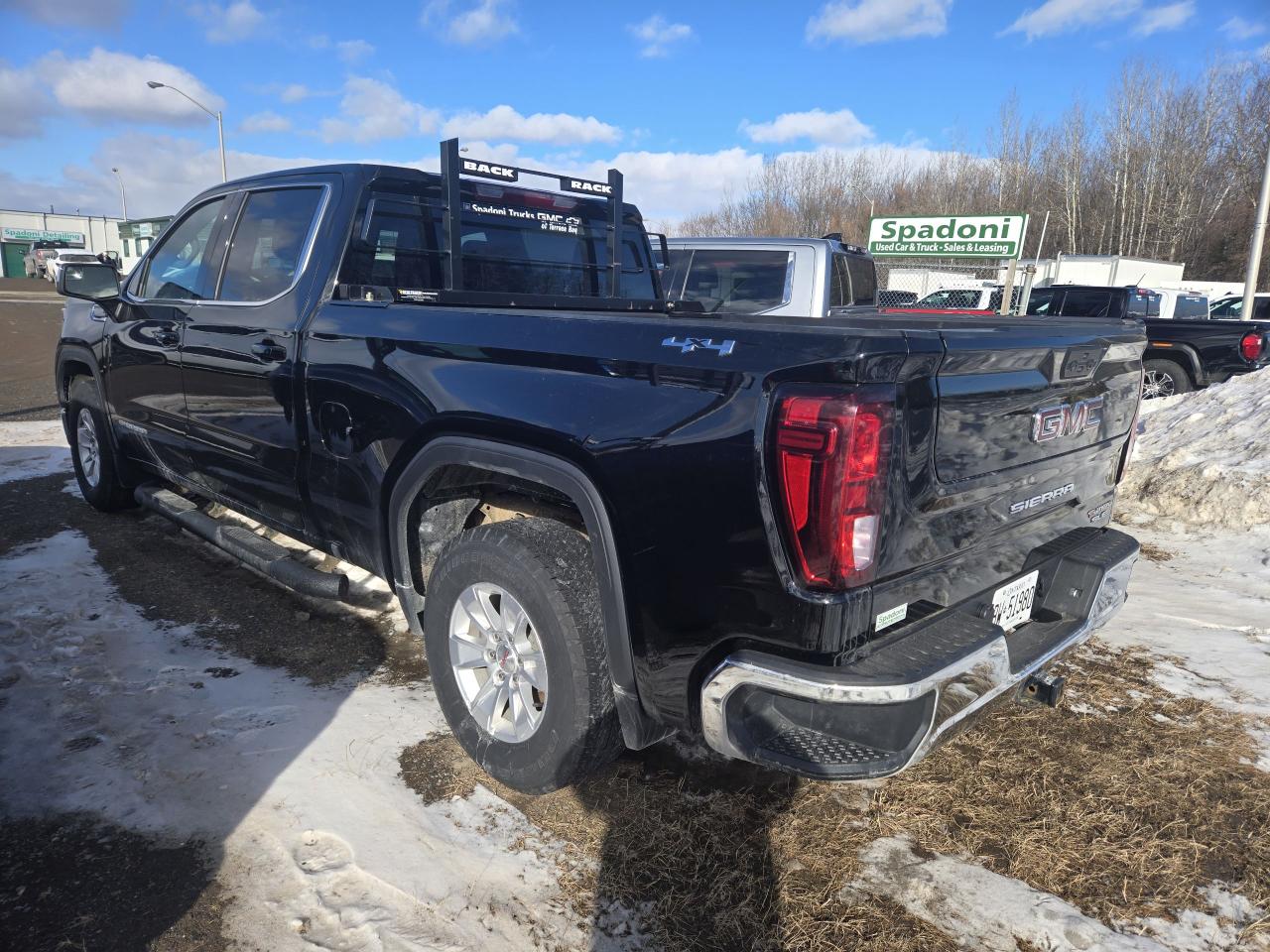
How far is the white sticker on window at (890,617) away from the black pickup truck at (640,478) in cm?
2

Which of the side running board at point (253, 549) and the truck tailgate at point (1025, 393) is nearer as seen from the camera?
the truck tailgate at point (1025, 393)

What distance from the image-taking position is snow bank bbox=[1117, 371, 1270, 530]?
6.04 meters

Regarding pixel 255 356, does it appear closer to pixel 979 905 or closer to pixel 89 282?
pixel 89 282

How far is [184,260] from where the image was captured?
436cm

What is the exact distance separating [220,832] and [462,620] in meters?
0.93

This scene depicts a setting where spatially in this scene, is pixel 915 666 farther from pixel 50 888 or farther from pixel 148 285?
pixel 148 285

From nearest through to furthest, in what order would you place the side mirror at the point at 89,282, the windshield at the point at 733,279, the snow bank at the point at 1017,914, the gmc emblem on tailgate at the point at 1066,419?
the snow bank at the point at 1017,914 → the gmc emblem on tailgate at the point at 1066,419 → the side mirror at the point at 89,282 → the windshield at the point at 733,279

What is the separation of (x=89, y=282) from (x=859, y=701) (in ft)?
16.3

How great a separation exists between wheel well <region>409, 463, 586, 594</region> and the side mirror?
3073mm

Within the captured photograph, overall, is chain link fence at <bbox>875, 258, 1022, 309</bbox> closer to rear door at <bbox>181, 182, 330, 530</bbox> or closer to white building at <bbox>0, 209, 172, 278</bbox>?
rear door at <bbox>181, 182, 330, 530</bbox>

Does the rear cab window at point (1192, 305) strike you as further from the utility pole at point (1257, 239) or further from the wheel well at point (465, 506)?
the wheel well at point (465, 506)

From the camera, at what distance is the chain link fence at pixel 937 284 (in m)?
17.3

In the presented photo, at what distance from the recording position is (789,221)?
47375 millimetres

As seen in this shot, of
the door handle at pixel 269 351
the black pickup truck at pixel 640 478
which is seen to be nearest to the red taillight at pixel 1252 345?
the black pickup truck at pixel 640 478
